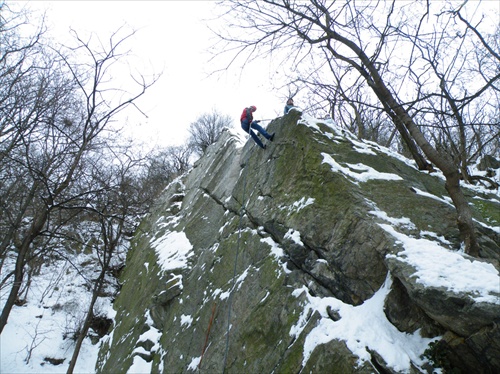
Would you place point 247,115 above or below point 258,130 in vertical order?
above

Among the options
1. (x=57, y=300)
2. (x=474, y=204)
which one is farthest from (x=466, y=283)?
(x=57, y=300)

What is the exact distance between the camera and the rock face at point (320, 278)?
9.96 feet

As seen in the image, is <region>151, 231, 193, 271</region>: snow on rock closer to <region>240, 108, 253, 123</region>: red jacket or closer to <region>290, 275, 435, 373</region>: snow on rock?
<region>240, 108, 253, 123</region>: red jacket

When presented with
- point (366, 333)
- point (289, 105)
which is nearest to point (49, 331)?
point (289, 105)

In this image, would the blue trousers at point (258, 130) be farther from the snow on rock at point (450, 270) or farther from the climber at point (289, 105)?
the snow on rock at point (450, 270)

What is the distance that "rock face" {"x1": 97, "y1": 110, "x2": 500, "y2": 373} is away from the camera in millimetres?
3035

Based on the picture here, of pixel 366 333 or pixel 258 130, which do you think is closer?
pixel 366 333

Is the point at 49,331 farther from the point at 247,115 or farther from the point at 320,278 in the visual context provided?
the point at 320,278

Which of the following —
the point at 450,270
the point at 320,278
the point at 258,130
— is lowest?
the point at 320,278

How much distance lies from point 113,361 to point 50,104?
228 inches

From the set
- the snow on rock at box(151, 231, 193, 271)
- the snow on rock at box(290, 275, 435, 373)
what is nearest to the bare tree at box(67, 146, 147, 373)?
the snow on rock at box(151, 231, 193, 271)

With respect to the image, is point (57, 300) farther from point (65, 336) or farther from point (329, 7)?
point (329, 7)

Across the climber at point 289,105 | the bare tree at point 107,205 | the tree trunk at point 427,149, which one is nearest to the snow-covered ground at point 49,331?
the bare tree at point 107,205

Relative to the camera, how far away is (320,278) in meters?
4.25
